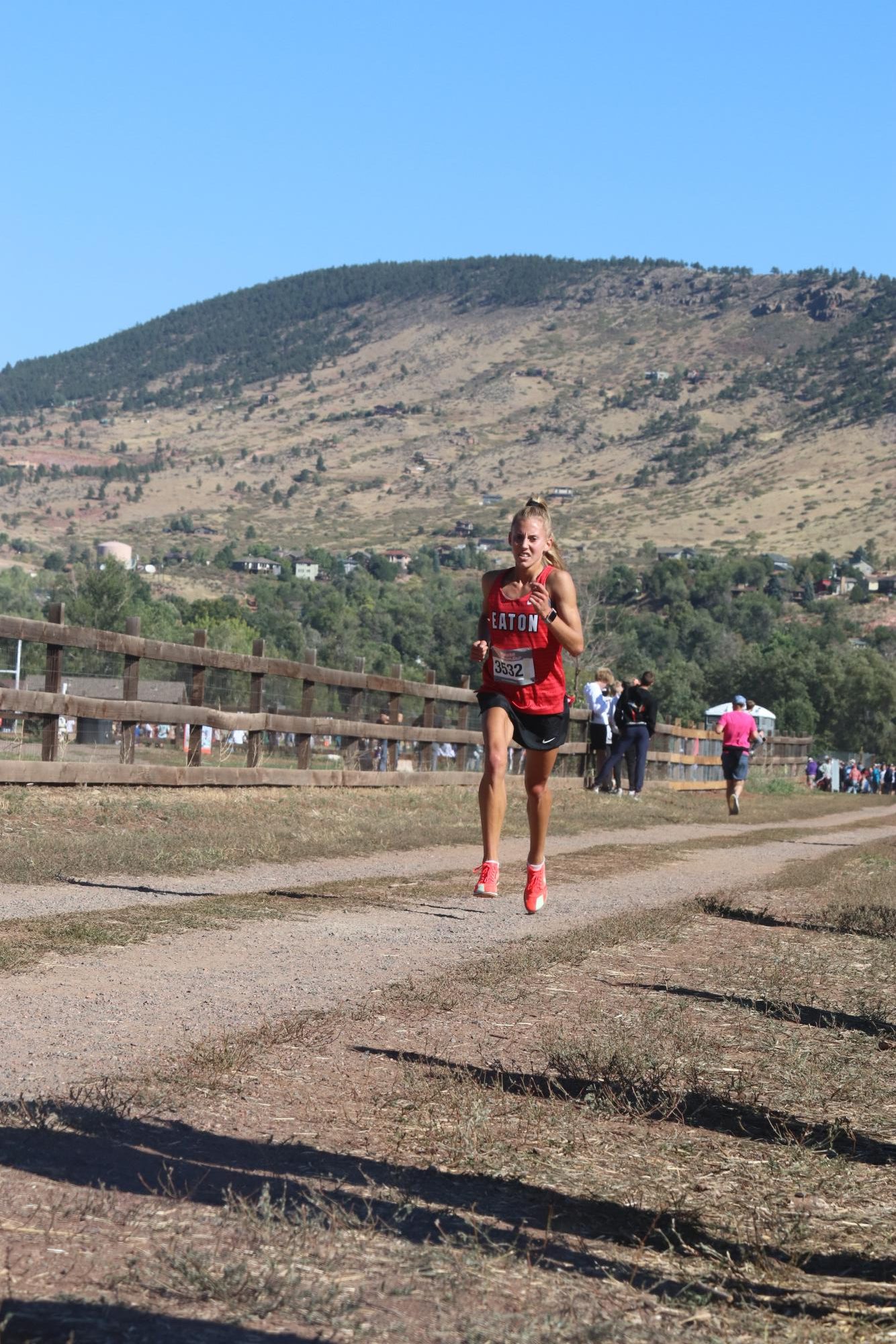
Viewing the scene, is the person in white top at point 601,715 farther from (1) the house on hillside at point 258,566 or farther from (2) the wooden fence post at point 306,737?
(1) the house on hillside at point 258,566

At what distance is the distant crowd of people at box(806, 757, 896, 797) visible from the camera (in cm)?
5281

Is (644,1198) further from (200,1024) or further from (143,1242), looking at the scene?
(200,1024)

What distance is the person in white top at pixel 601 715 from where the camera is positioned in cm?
2384

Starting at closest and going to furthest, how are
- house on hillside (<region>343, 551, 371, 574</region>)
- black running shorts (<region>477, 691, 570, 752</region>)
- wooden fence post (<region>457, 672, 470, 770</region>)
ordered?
black running shorts (<region>477, 691, 570, 752</region>)
wooden fence post (<region>457, 672, 470, 770</region>)
house on hillside (<region>343, 551, 371, 574</region>)

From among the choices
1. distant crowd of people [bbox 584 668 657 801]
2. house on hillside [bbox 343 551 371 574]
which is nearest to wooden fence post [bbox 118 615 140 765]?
distant crowd of people [bbox 584 668 657 801]

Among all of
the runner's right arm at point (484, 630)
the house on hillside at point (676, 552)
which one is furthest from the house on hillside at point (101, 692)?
the house on hillside at point (676, 552)

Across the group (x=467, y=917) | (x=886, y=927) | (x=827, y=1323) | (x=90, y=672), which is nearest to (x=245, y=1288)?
(x=827, y=1323)

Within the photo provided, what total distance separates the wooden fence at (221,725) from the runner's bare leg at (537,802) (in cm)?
487

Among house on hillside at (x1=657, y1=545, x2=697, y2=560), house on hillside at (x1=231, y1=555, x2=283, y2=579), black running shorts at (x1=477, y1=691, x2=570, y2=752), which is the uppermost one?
house on hillside at (x1=657, y1=545, x2=697, y2=560)

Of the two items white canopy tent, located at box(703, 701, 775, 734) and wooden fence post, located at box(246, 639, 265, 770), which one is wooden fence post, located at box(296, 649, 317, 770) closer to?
wooden fence post, located at box(246, 639, 265, 770)

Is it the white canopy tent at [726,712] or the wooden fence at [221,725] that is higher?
the white canopy tent at [726,712]

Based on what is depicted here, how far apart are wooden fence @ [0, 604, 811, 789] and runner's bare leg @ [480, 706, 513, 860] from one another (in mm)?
4822

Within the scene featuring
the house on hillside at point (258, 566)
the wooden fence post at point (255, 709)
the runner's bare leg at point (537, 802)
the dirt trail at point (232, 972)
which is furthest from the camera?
the house on hillside at point (258, 566)

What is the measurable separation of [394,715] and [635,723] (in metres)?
4.99
